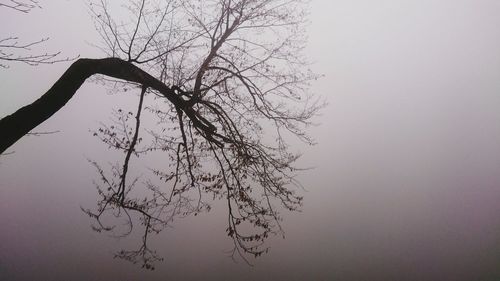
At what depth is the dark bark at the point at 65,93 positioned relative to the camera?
155 inches

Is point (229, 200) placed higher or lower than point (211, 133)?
lower

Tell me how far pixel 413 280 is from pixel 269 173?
1903 cm

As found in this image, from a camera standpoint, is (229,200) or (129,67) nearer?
(129,67)

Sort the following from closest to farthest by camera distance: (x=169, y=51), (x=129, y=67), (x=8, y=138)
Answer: (x=8, y=138) → (x=129, y=67) → (x=169, y=51)

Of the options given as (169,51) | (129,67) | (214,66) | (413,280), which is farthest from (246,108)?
(413,280)

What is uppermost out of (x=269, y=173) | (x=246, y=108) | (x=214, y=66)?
(x=214, y=66)

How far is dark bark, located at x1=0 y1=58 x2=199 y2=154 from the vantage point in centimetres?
394

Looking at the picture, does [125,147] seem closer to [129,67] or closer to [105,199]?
[105,199]

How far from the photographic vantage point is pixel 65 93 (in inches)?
170

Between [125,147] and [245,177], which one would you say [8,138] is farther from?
[245,177]

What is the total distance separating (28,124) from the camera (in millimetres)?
4035

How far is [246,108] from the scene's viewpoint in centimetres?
622

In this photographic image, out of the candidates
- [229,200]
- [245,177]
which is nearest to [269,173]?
[245,177]

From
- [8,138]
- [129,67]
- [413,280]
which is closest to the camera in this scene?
[8,138]
